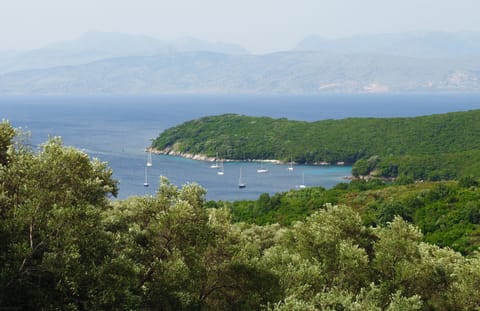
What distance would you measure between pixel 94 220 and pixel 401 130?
14744 centimetres

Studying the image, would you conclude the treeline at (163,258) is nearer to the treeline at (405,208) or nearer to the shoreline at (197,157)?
the treeline at (405,208)

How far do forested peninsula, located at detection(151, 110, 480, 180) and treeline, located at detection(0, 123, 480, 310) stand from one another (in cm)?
10031

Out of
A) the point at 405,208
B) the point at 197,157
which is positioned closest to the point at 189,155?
the point at 197,157

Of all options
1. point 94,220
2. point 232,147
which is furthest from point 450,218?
point 232,147

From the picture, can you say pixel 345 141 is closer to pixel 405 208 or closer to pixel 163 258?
pixel 405 208

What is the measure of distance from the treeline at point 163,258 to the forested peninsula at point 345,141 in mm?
100309

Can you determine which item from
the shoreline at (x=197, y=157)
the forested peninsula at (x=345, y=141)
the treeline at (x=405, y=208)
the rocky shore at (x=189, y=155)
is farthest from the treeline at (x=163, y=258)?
the rocky shore at (x=189, y=155)

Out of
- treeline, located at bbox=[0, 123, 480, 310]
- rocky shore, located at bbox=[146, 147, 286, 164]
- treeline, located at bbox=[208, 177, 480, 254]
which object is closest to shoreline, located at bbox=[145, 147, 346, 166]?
rocky shore, located at bbox=[146, 147, 286, 164]

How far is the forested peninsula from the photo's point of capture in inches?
5246

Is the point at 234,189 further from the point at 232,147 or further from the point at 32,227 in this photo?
the point at 32,227

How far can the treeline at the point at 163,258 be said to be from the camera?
1353 centimetres

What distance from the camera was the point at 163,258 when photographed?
674 inches

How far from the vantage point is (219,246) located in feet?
63.6

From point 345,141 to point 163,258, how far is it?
13767cm
